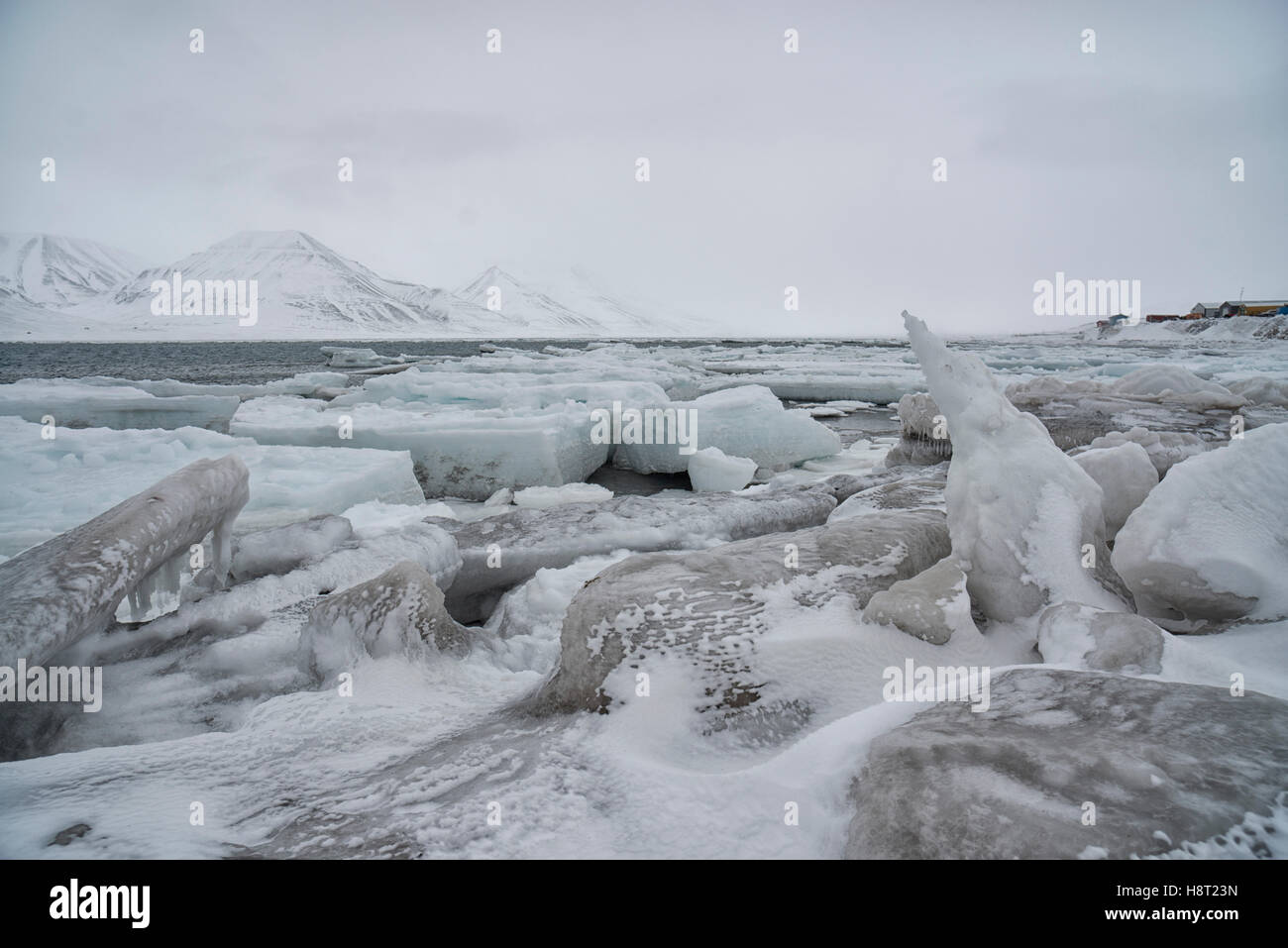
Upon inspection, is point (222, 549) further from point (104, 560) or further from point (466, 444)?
point (466, 444)

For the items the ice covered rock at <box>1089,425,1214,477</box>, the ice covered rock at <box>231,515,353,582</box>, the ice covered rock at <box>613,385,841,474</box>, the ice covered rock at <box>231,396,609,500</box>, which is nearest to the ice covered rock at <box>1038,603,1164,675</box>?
the ice covered rock at <box>1089,425,1214,477</box>

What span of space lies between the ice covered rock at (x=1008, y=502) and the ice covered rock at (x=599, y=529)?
2.30 metres

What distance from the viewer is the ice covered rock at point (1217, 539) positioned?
2.41m

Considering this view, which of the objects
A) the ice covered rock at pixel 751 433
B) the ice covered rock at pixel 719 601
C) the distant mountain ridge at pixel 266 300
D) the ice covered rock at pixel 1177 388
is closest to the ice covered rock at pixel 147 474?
the ice covered rock at pixel 719 601

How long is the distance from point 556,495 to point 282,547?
3.45 metres

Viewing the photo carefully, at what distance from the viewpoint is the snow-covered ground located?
1386 mm

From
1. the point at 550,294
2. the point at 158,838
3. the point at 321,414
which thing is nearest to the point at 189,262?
the point at 550,294

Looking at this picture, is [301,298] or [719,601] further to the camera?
[301,298]

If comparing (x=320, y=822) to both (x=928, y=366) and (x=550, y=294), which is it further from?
(x=550, y=294)

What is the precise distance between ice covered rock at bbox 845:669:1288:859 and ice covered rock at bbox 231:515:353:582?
3.81 m

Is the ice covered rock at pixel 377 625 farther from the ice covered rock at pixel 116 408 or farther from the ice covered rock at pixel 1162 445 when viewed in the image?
the ice covered rock at pixel 116 408

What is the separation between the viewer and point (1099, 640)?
2092 mm

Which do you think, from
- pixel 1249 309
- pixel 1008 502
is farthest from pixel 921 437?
pixel 1249 309
